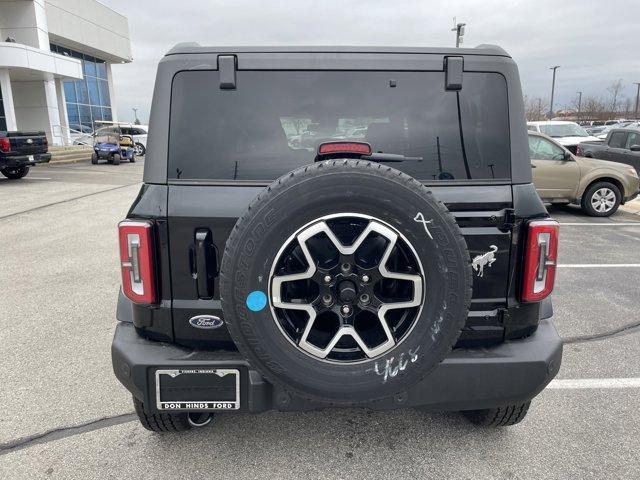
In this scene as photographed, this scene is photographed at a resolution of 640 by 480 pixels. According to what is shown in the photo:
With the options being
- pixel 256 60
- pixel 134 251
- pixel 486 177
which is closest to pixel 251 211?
pixel 134 251

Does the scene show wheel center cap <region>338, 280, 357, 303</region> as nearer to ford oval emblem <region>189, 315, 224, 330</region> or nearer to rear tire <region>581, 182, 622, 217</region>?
ford oval emblem <region>189, 315, 224, 330</region>

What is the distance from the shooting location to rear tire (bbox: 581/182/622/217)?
9812 mm

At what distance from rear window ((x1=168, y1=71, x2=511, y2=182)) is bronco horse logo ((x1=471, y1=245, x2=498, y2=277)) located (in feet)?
1.13

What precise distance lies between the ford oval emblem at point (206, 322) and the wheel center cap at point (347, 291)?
2.06ft

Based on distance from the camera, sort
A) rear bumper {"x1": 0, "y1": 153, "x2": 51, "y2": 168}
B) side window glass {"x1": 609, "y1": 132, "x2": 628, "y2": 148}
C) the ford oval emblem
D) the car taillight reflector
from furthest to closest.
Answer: rear bumper {"x1": 0, "y1": 153, "x2": 51, "y2": 168}, side window glass {"x1": 609, "y1": 132, "x2": 628, "y2": 148}, the ford oval emblem, the car taillight reflector

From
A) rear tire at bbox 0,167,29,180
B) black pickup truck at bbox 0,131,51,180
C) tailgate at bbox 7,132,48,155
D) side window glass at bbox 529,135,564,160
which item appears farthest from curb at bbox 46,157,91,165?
side window glass at bbox 529,135,564,160

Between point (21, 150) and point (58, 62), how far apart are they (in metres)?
14.5

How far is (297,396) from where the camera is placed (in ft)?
6.73

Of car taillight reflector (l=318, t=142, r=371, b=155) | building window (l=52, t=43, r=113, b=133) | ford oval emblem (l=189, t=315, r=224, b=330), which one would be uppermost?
building window (l=52, t=43, r=113, b=133)

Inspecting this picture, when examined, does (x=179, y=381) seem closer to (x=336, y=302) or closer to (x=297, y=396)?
(x=297, y=396)

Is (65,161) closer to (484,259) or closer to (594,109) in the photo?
(484,259)

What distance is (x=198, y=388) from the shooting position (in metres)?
2.12

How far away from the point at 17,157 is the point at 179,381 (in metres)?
15.6

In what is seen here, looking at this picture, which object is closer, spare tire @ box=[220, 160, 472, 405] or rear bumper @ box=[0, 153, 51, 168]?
spare tire @ box=[220, 160, 472, 405]
